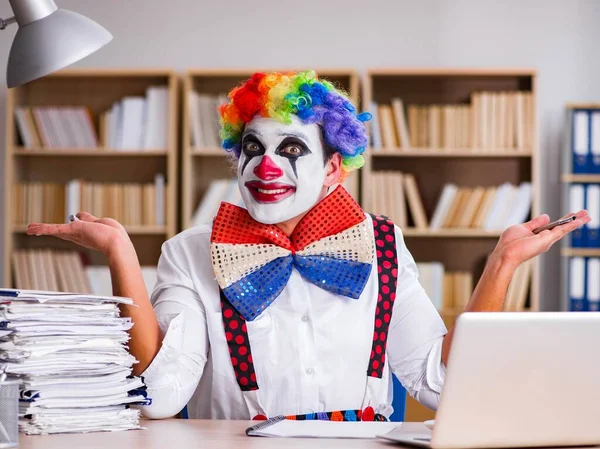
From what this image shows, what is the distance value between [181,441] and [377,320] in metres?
0.64

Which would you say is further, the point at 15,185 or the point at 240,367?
the point at 15,185

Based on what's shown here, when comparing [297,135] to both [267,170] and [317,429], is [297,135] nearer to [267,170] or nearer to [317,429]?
[267,170]

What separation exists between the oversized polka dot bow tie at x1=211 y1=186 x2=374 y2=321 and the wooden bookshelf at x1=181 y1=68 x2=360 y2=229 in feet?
7.67

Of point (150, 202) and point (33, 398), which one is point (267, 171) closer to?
point (33, 398)

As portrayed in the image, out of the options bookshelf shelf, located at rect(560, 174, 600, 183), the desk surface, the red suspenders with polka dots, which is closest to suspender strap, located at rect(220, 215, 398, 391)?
the red suspenders with polka dots

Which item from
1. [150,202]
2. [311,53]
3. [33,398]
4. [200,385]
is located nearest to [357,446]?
[33,398]

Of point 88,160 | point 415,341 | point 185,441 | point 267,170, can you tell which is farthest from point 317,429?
point 88,160

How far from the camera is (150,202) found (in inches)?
175

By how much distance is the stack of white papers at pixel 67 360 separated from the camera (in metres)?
1.42

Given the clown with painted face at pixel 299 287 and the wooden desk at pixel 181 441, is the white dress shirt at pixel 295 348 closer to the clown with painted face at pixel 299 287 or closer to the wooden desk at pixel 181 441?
the clown with painted face at pixel 299 287

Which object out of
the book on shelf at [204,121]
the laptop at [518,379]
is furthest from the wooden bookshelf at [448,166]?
the laptop at [518,379]

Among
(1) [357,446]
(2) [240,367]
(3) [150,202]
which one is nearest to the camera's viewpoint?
(1) [357,446]

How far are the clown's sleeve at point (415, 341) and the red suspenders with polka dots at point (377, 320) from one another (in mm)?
30

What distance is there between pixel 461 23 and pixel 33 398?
12.1 ft
